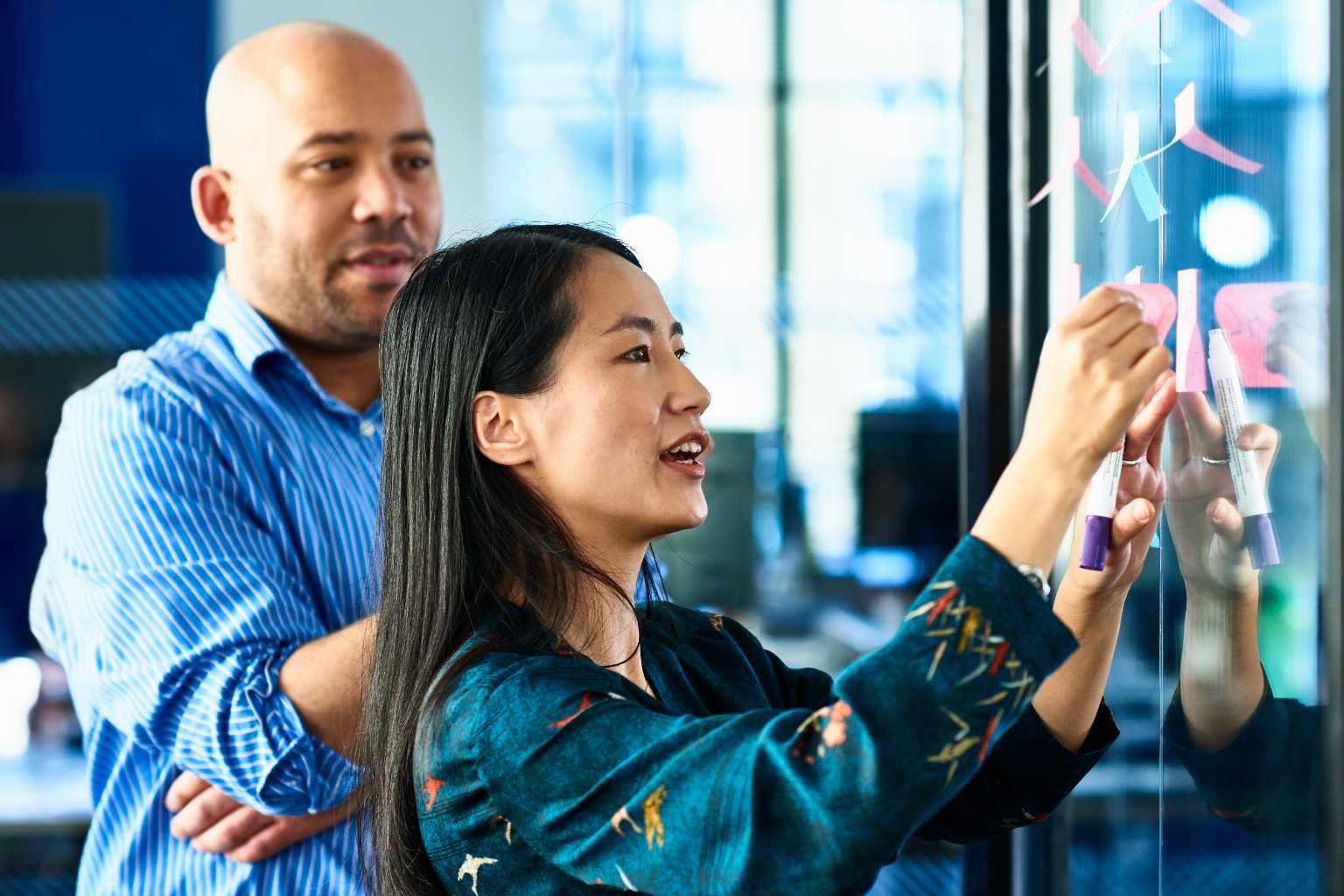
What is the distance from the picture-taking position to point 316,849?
4.53 feet

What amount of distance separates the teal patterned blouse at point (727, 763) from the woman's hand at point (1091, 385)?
7cm

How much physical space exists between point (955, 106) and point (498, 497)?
14.9 ft

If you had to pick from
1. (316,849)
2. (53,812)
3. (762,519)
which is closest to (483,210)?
(762,519)

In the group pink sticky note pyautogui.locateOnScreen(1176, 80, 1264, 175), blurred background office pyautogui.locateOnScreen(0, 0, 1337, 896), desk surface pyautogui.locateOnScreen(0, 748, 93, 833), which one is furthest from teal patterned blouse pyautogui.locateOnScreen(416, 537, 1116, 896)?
blurred background office pyautogui.locateOnScreen(0, 0, 1337, 896)

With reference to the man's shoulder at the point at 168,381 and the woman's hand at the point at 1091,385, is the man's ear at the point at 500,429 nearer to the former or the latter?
the woman's hand at the point at 1091,385

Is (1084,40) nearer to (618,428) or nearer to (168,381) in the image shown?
(618,428)

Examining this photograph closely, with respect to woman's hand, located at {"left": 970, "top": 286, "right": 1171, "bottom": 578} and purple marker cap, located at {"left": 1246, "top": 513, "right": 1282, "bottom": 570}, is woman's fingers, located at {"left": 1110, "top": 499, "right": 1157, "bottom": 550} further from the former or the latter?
woman's hand, located at {"left": 970, "top": 286, "right": 1171, "bottom": 578}

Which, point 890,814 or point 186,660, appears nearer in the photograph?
point 890,814

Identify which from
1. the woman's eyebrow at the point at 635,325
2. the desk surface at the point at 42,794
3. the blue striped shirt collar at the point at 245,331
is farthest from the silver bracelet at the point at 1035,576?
the desk surface at the point at 42,794

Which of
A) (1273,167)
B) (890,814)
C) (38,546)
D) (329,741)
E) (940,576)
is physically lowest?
(38,546)

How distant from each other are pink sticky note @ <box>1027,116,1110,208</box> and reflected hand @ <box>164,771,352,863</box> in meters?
0.88

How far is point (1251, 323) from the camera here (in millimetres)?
874

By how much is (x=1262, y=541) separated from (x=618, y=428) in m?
0.42

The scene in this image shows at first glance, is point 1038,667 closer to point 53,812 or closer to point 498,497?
point 498,497
